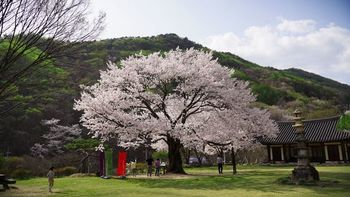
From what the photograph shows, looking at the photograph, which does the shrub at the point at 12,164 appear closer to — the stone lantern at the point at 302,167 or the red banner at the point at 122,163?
the red banner at the point at 122,163

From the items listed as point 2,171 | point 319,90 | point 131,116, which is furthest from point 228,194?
point 319,90

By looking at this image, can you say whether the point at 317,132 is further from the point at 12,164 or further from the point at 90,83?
the point at 90,83

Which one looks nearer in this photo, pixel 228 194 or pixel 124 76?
pixel 228 194

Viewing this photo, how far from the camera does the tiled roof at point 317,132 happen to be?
36.1 m

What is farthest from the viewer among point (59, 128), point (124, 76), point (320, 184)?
point (59, 128)

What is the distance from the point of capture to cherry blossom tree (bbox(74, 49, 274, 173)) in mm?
23812

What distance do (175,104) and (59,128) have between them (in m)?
22.9

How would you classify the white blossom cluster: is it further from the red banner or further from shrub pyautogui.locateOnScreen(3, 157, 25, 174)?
shrub pyautogui.locateOnScreen(3, 157, 25, 174)

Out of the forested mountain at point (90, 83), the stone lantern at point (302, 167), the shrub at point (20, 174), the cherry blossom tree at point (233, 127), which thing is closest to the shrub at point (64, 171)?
the shrub at point (20, 174)

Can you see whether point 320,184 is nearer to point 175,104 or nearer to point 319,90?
point 175,104

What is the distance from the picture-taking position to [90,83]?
57.5 m

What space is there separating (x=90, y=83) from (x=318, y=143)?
1415 inches

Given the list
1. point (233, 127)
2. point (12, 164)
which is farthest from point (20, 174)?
point (233, 127)

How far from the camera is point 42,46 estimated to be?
1100 centimetres
